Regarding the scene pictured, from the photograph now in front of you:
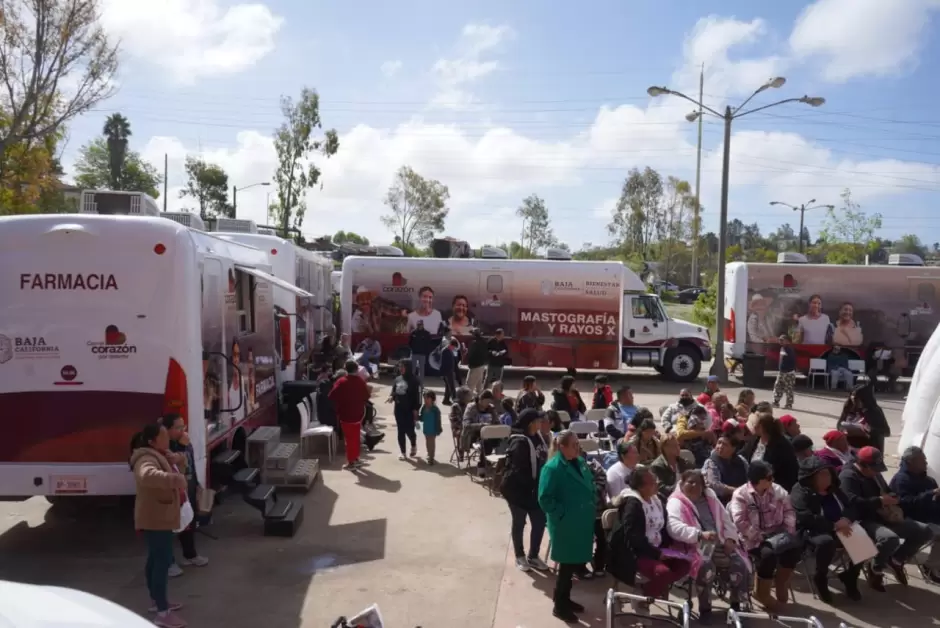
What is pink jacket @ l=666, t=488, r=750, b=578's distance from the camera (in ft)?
20.9

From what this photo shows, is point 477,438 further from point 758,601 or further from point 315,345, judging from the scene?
point 315,345

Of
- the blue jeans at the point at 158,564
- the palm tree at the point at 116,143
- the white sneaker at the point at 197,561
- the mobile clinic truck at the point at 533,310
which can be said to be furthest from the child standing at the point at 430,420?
the palm tree at the point at 116,143

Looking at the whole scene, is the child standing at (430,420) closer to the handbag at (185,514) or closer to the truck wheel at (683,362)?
the handbag at (185,514)

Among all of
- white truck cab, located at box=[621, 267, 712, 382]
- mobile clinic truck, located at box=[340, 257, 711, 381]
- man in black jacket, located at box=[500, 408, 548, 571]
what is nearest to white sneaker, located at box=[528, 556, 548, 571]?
man in black jacket, located at box=[500, 408, 548, 571]

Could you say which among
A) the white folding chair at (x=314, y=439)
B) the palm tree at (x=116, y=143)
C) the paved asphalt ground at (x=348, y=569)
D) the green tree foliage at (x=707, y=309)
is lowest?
the paved asphalt ground at (x=348, y=569)

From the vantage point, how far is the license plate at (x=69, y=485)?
7.13 meters

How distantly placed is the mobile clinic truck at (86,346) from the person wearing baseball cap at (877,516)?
595 cm

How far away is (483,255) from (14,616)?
21257 mm

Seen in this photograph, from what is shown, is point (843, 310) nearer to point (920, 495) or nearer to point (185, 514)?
point (920, 495)

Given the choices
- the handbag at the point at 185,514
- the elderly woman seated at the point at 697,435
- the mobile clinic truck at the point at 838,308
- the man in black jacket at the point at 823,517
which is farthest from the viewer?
the mobile clinic truck at the point at 838,308

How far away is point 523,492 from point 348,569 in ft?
5.71

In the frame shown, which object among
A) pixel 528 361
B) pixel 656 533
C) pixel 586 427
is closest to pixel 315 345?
pixel 528 361

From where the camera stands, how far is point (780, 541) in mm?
6809

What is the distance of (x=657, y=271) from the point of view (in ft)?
211
